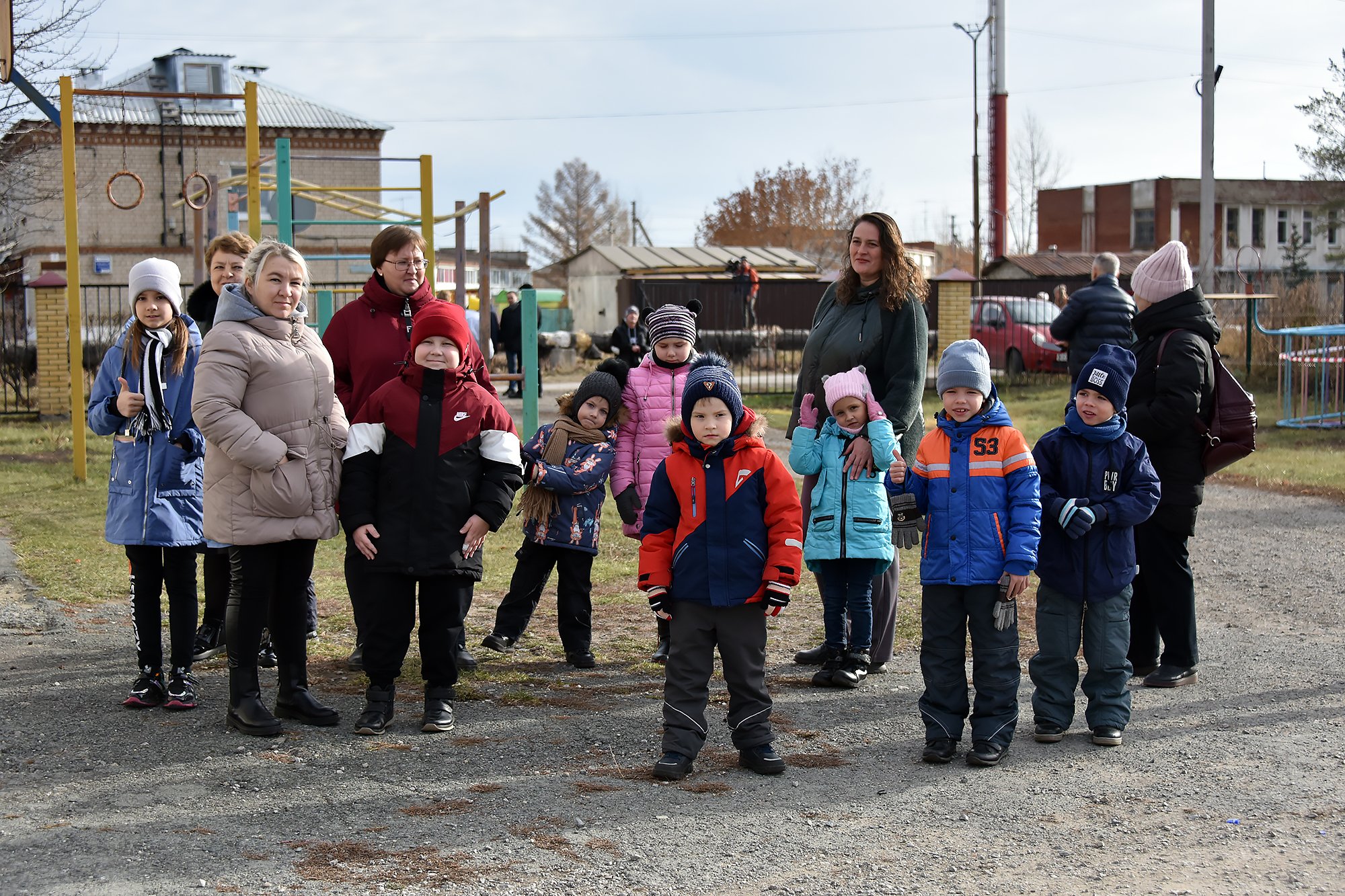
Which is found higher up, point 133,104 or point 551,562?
point 133,104

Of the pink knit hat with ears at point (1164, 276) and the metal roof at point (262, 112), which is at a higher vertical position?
the metal roof at point (262, 112)

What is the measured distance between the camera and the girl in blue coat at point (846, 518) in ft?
17.9

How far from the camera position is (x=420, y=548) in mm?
4695

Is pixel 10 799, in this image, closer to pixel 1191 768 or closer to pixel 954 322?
pixel 1191 768

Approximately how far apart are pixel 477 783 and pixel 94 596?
3862 millimetres

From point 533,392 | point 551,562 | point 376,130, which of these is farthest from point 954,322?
point 376,130

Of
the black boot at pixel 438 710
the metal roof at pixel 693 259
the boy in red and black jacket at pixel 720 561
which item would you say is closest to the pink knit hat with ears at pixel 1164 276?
the boy in red and black jacket at pixel 720 561

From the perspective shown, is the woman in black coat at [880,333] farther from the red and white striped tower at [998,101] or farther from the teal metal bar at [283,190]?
the red and white striped tower at [998,101]

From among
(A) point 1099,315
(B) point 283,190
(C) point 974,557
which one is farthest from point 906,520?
(B) point 283,190

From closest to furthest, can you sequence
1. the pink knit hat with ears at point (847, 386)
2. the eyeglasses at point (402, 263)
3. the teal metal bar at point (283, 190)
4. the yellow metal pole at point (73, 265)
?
the eyeglasses at point (402, 263) < the pink knit hat with ears at point (847, 386) < the teal metal bar at point (283, 190) < the yellow metal pole at point (73, 265)

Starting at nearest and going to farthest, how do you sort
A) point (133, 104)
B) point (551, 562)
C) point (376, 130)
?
1. point (551, 562)
2. point (133, 104)
3. point (376, 130)

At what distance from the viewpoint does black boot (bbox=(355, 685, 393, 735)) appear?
4.77 meters

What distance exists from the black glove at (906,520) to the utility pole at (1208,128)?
19.3m

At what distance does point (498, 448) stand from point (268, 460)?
0.84 m
